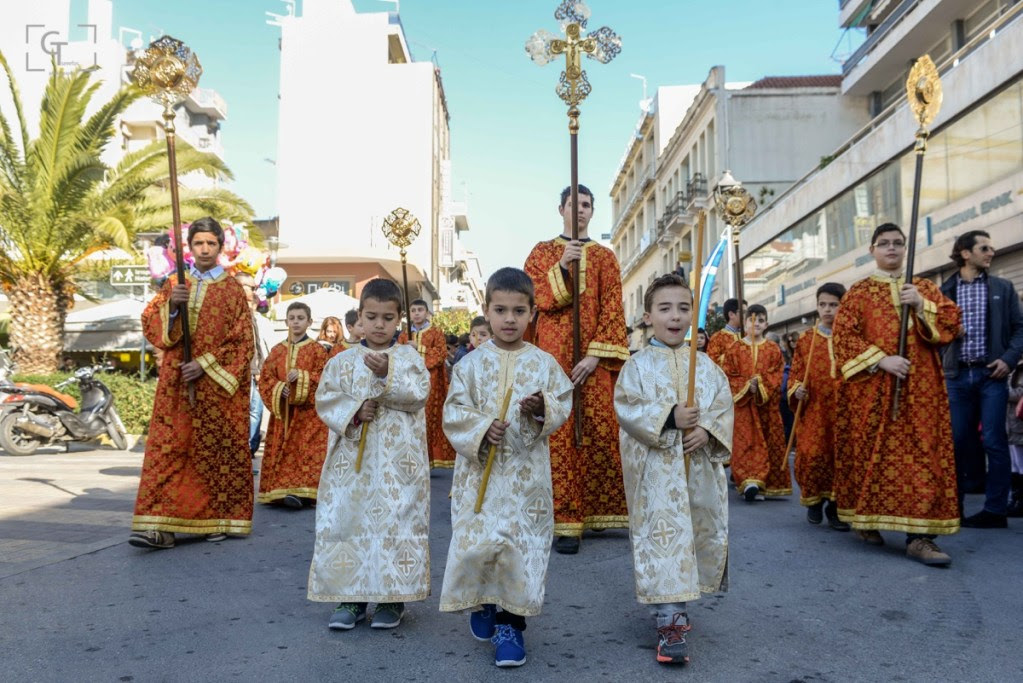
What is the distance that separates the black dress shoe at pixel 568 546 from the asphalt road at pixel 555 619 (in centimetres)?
9

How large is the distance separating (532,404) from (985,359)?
14.3ft

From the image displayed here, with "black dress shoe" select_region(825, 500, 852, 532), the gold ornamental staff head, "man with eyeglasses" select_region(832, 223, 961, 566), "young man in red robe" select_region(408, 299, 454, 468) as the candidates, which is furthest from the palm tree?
"man with eyeglasses" select_region(832, 223, 961, 566)

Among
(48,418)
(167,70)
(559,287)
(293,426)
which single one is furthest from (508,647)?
(48,418)

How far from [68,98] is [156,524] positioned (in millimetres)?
12673

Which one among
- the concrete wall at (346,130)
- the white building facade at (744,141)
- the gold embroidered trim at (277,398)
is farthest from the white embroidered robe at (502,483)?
the concrete wall at (346,130)

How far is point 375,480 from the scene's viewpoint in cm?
429

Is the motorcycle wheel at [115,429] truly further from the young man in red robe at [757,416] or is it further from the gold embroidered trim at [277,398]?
the young man in red robe at [757,416]

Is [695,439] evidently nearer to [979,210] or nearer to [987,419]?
[987,419]

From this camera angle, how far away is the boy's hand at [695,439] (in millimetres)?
3859

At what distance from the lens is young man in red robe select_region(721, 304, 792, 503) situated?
8.47 meters

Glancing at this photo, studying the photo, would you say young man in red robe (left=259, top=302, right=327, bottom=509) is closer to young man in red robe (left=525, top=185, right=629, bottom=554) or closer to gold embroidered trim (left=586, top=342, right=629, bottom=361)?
young man in red robe (left=525, top=185, right=629, bottom=554)

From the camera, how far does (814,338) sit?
7676 mm

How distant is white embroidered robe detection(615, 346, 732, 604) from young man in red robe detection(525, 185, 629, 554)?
181 centimetres

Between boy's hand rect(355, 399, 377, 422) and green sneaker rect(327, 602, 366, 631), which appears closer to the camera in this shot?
green sneaker rect(327, 602, 366, 631)
